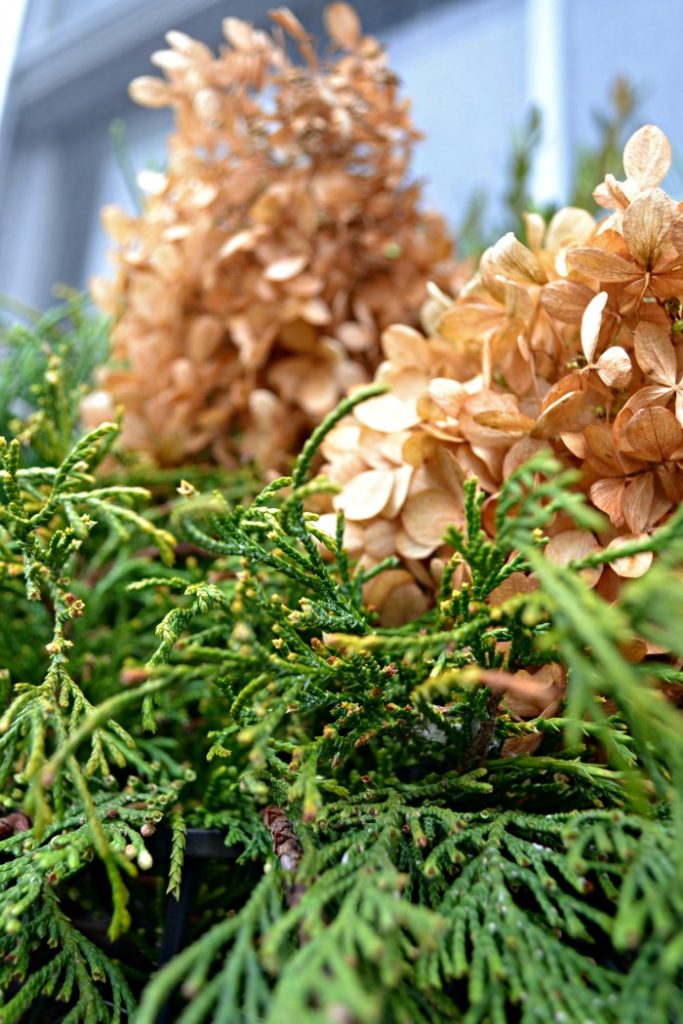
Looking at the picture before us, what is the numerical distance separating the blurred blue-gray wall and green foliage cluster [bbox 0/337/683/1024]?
0.74 m

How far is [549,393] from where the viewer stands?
436mm

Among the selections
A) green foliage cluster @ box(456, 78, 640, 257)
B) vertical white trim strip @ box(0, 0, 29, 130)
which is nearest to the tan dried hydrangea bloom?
green foliage cluster @ box(456, 78, 640, 257)

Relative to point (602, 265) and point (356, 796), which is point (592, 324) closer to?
point (602, 265)

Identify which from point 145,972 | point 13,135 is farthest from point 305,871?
point 13,135

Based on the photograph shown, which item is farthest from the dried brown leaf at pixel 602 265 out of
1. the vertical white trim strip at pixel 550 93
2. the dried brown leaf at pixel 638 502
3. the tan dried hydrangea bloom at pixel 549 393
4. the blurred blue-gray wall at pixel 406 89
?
the vertical white trim strip at pixel 550 93

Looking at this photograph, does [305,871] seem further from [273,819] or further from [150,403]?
[150,403]

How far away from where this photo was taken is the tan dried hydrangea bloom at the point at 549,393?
0.41m

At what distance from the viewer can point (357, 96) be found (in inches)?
27.2

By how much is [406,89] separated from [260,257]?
714 mm

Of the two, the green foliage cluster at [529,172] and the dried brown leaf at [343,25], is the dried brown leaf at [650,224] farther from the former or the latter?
the dried brown leaf at [343,25]

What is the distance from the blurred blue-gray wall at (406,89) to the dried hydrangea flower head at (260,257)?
366mm

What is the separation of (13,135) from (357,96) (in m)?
0.84

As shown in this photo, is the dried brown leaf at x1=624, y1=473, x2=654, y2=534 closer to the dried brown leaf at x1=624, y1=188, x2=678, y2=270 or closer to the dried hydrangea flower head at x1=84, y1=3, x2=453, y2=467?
the dried brown leaf at x1=624, y1=188, x2=678, y2=270

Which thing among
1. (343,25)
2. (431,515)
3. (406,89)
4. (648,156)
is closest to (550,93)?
(406,89)
